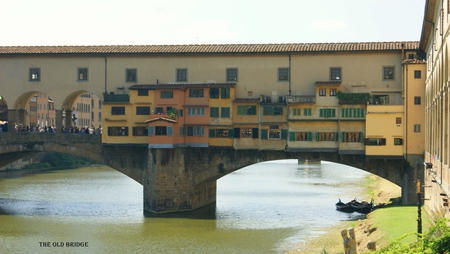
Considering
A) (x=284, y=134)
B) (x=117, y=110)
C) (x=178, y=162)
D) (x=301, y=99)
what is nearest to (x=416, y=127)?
(x=301, y=99)

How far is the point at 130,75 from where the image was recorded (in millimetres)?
52688

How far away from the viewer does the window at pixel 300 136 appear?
48.6m

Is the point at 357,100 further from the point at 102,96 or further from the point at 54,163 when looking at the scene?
the point at 54,163

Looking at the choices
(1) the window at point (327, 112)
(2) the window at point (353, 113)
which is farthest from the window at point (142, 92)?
(2) the window at point (353, 113)

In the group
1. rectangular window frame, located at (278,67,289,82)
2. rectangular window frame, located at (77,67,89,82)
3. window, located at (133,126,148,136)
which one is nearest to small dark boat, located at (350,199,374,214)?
rectangular window frame, located at (278,67,289,82)

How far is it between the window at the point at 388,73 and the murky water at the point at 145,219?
9.64 meters

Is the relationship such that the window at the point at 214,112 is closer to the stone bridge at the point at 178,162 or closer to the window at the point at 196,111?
the window at the point at 196,111

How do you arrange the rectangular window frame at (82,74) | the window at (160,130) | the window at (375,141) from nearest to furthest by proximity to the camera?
the window at (375,141) → the window at (160,130) → the rectangular window frame at (82,74)

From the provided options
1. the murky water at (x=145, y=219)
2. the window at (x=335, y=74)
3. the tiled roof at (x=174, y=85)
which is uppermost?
the window at (x=335, y=74)

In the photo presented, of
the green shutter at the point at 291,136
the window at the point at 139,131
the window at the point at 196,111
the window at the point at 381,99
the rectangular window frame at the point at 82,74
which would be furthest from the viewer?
the rectangular window frame at the point at 82,74

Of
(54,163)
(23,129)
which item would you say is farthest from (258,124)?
(54,163)

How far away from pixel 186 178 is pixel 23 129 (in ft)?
48.0

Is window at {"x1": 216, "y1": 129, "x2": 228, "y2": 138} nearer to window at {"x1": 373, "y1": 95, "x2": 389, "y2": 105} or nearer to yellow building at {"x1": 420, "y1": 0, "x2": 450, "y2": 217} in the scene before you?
window at {"x1": 373, "y1": 95, "x2": 389, "y2": 105}

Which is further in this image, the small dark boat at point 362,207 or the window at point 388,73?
the small dark boat at point 362,207
